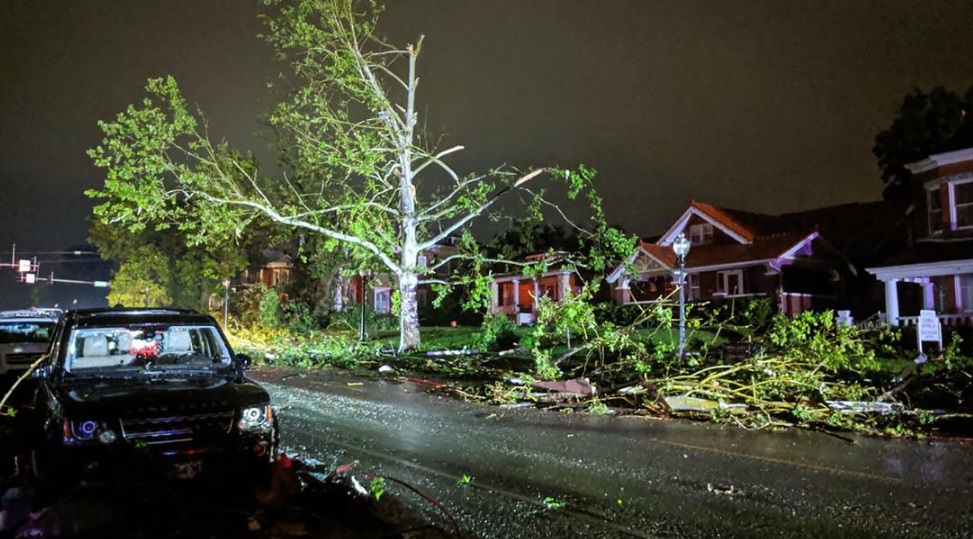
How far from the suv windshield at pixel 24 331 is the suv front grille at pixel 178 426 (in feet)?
30.0

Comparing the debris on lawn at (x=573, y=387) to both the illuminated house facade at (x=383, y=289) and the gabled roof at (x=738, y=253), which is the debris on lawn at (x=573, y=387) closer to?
the gabled roof at (x=738, y=253)

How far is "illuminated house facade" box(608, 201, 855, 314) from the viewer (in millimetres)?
31250

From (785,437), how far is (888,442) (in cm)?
124

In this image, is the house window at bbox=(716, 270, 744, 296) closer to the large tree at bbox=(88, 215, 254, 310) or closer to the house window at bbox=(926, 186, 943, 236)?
the house window at bbox=(926, 186, 943, 236)

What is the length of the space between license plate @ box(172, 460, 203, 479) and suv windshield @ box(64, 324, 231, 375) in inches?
64.5

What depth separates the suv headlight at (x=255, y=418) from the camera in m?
5.79

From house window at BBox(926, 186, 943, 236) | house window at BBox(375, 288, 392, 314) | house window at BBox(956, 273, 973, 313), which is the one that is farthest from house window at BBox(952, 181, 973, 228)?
house window at BBox(375, 288, 392, 314)

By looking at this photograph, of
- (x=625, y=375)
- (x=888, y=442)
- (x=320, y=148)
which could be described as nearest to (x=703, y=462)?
(x=888, y=442)

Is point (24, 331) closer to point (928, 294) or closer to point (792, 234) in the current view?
point (928, 294)

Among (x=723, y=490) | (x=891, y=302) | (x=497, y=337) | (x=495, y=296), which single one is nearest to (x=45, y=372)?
(x=723, y=490)

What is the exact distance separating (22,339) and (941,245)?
26.4 metres

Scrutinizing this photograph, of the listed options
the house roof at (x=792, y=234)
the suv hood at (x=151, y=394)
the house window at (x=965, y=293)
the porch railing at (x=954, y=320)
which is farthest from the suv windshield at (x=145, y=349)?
the house roof at (x=792, y=234)

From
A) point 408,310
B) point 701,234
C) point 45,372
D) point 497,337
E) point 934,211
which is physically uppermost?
point 701,234

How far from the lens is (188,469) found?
17.5 ft
